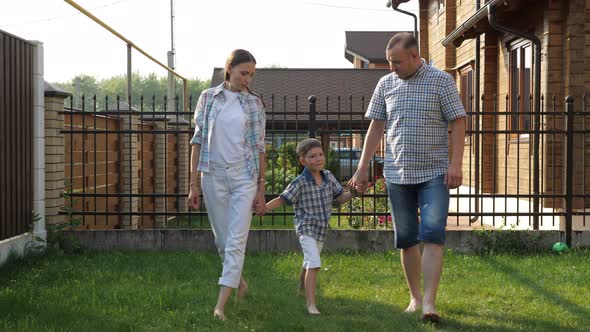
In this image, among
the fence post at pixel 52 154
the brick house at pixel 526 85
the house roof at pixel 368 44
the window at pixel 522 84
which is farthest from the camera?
the house roof at pixel 368 44

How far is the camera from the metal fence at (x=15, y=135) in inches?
275

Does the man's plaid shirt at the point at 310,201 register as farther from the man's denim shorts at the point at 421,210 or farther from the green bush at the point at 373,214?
the green bush at the point at 373,214

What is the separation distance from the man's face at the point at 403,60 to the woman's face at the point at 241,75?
81 cm

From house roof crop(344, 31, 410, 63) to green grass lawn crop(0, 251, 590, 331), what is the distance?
126 feet

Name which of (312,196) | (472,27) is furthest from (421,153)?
(472,27)

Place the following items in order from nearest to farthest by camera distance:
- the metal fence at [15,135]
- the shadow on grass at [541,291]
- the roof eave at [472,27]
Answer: the shadow on grass at [541,291], the metal fence at [15,135], the roof eave at [472,27]

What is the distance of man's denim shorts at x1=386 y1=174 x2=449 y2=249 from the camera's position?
4.90 m

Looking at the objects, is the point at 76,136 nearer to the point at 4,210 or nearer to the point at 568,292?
the point at 4,210

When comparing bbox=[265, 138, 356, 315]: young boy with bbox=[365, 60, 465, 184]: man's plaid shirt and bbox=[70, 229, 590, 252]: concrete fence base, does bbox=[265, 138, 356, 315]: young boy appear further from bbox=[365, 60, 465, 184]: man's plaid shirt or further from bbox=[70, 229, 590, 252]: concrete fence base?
bbox=[70, 229, 590, 252]: concrete fence base

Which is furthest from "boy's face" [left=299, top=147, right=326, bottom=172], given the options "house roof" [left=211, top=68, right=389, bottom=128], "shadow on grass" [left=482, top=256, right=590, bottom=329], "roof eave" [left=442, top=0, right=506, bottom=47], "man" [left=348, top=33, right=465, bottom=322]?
"house roof" [left=211, top=68, right=389, bottom=128]

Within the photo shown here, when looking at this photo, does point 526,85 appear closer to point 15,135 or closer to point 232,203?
point 15,135

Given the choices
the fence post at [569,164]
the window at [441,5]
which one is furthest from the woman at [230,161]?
the window at [441,5]

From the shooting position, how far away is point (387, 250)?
27.1 feet

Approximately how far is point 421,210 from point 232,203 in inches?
43.8
